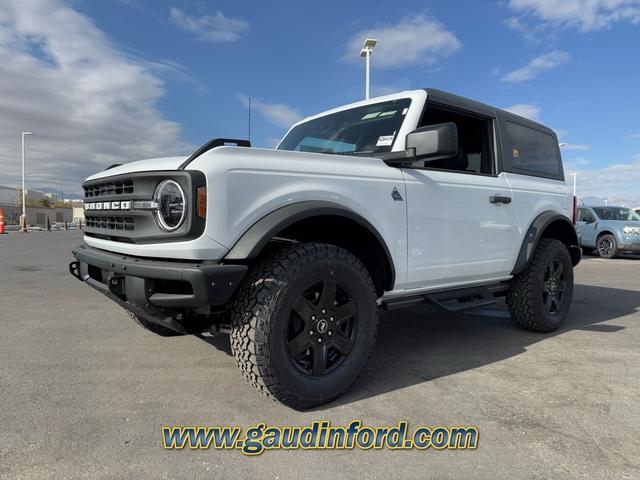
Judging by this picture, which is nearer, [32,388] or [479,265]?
[32,388]

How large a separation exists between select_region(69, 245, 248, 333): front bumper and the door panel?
4.59ft

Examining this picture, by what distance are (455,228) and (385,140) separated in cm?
84

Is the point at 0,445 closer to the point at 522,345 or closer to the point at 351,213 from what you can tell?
the point at 351,213

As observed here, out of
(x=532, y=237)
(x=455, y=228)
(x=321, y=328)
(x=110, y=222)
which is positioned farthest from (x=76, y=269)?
(x=532, y=237)

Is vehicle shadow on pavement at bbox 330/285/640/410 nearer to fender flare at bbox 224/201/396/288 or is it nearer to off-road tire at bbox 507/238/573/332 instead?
off-road tire at bbox 507/238/573/332

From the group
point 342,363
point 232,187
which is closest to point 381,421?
point 342,363

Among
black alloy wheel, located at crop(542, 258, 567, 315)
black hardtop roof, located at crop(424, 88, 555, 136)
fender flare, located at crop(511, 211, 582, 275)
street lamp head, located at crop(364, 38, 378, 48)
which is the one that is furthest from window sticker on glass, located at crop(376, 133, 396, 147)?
street lamp head, located at crop(364, 38, 378, 48)

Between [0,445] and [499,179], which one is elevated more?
[499,179]

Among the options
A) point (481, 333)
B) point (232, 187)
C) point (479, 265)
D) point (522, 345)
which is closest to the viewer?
point (232, 187)

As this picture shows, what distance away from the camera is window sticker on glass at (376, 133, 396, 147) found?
3.21m

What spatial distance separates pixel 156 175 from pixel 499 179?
2826 mm

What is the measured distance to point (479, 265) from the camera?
3646 millimetres

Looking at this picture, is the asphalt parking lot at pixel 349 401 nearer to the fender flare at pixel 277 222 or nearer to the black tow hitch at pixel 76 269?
the black tow hitch at pixel 76 269
